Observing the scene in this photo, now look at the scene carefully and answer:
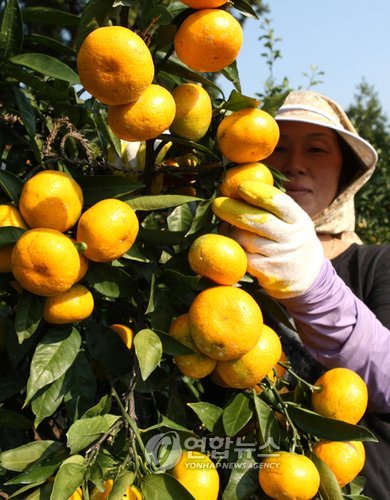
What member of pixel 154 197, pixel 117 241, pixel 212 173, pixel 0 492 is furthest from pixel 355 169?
pixel 0 492

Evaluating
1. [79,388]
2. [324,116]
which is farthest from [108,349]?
[324,116]

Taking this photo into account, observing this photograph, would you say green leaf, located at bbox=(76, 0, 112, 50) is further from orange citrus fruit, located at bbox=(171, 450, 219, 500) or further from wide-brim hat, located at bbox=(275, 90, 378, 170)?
wide-brim hat, located at bbox=(275, 90, 378, 170)

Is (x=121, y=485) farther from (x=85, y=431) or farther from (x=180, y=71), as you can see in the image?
(x=180, y=71)

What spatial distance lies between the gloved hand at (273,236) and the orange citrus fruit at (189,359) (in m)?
0.16

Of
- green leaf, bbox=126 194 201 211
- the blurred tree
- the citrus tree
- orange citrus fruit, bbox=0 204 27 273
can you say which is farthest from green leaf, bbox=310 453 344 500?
the blurred tree

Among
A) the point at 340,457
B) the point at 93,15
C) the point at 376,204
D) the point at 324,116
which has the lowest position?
the point at 376,204

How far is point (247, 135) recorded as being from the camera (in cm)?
86

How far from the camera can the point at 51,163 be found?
36.4 inches

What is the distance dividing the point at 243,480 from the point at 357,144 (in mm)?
1211

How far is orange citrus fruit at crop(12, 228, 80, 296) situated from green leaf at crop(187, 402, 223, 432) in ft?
0.92

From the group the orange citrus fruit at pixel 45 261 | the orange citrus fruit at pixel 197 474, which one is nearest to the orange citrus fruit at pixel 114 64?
the orange citrus fruit at pixel 45 261

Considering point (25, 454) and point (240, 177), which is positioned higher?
point (240, 177)

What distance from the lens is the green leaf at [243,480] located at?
85 cm

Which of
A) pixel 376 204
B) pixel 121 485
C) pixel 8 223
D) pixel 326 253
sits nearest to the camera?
pixel 121 485
